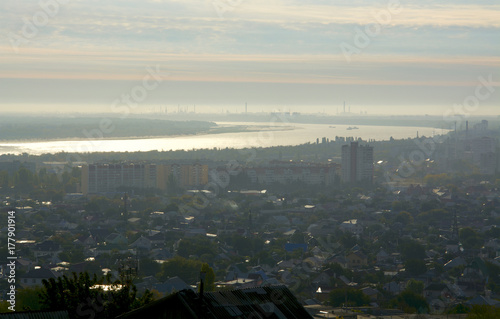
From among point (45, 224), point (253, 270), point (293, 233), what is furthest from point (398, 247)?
point (45, 224)

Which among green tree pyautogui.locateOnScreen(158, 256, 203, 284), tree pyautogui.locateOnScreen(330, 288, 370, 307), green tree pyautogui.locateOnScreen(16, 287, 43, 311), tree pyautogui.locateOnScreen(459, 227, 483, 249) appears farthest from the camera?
tree pyautogui.locateOnScreen(459, 227, 483, 249)

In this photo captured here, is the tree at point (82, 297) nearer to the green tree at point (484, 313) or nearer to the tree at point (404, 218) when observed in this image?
the green tree at point (484, 313)

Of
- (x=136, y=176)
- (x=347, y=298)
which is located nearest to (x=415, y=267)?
(x=347, y=298)

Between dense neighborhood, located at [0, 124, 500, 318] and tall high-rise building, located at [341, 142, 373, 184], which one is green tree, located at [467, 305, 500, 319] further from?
tall high-rise building, located at [341, 142, 373, 184]

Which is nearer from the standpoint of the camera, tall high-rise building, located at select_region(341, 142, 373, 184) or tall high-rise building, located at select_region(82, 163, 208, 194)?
tall high-rise building, located at select_region(82, 163, 208, 194)

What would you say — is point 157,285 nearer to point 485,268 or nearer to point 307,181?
point 485,268

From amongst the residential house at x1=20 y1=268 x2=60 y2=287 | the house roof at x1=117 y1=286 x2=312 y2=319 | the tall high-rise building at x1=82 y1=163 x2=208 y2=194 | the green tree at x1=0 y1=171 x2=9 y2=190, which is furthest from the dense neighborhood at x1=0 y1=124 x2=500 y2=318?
the house roof at x1=117 y1=286 x2=312 y2=319
